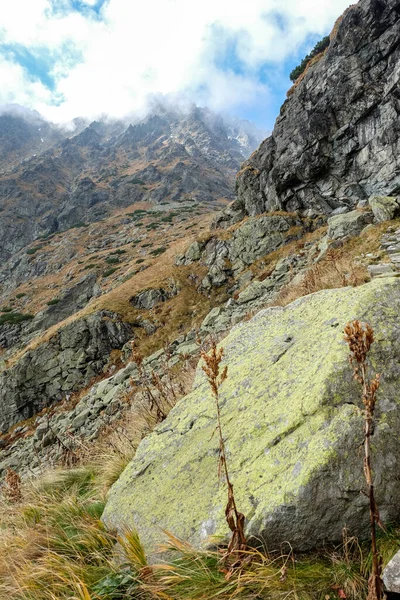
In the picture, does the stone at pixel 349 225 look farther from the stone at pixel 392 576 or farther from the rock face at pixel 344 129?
the stone at pixel 392 576

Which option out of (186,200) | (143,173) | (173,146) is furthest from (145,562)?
(173,146)

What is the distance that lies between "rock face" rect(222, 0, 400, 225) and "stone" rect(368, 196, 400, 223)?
28.4ft

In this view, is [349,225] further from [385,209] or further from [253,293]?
[253,293]

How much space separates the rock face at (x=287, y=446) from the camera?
2.09 metres

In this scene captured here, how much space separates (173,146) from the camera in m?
148

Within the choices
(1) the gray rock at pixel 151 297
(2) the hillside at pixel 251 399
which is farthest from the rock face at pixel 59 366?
(1) the gray rock at pixel 151 297

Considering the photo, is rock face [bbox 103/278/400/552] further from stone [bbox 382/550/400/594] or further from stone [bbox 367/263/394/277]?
stone [bbox 367/263/394/277]

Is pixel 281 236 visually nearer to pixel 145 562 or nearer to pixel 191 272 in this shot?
pixel 191 272

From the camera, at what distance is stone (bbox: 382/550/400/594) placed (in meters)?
1.52

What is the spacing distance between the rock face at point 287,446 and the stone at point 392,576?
0.46 metres

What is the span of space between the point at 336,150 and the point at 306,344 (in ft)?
103

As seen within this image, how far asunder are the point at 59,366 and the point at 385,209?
83.1 ft

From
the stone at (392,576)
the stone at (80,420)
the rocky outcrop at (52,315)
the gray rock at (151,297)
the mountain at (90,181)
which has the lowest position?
the stone at (80,420)

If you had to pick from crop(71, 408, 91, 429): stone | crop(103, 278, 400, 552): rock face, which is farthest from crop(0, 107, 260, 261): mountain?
crop(103, 278, 400, 552): rock face
